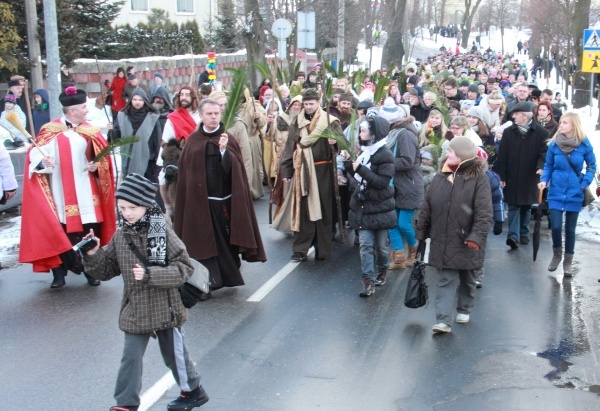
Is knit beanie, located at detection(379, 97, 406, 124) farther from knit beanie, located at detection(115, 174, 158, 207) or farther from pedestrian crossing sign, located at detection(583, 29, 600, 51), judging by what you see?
pedestrian crossing sign, located at detection(583, 29, 600, 51)

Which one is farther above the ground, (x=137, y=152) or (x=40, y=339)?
(x=137, y=152)

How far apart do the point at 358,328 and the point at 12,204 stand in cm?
665

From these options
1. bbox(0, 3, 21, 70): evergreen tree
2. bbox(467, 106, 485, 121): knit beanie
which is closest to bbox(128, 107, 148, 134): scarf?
bbox(467, 106, 485, 121): knit beanie

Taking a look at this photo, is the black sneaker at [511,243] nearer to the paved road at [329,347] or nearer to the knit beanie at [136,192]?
the paved road at [329,347]

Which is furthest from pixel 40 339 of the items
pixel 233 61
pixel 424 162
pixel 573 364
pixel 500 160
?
pixel 233 61

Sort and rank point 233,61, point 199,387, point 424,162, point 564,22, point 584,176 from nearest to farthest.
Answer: point 199,387
point 584,176
point 424,162
point 564,22
point 233,61

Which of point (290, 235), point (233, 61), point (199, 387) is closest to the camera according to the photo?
point (199, 387)

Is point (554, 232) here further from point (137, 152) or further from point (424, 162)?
point (137, 152)

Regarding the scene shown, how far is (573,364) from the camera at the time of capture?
21.6 feet

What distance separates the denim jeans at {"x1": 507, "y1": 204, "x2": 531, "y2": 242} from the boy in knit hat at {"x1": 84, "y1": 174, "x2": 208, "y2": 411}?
6268mm

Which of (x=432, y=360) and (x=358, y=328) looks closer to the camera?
(x=432, y=360)

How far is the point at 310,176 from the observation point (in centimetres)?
973

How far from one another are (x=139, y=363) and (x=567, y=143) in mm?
5444

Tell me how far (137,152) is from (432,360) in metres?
6.11
